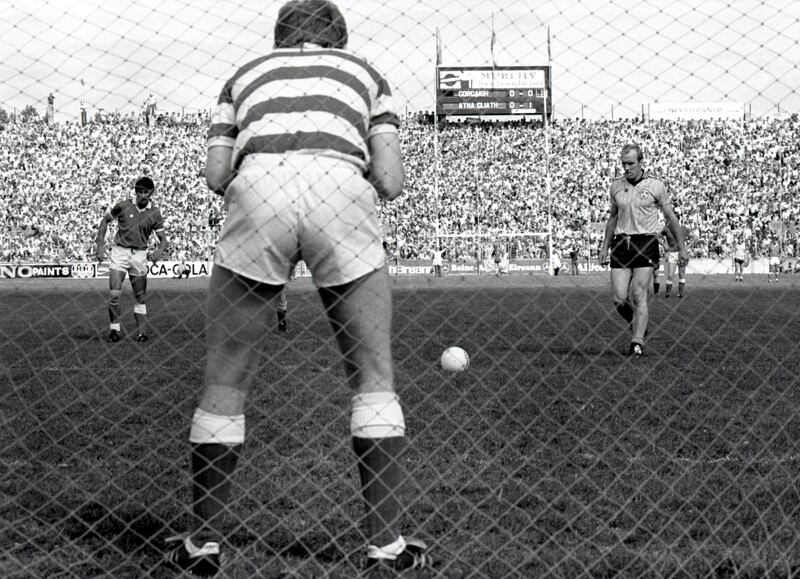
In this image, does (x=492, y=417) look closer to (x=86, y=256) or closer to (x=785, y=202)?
(x=86, y=256)

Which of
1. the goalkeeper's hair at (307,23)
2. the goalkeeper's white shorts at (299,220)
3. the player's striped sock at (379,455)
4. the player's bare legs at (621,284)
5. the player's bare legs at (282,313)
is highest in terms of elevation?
the goalkeeper's hair at (307,23)

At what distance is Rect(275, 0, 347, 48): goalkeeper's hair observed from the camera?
3393 mm

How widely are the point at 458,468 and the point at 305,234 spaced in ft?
7.18

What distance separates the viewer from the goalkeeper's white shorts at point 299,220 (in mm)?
3225

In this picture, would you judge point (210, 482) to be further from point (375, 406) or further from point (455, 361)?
point (455, 361)

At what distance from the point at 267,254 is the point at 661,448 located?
3.03m

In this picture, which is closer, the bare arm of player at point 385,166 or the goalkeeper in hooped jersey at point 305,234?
the goalkeeper in hooped jersey at point 305,234

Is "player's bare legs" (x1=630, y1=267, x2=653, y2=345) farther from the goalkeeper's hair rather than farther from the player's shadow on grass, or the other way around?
the goalkeeper's hair

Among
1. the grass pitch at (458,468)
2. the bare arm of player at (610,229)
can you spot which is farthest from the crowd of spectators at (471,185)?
the grass pitch at (458,468)

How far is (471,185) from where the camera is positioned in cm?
4391

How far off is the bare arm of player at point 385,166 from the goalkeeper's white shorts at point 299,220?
0.26ft

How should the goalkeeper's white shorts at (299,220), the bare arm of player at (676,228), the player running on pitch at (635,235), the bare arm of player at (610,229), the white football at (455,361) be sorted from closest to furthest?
the goalkeeper's white shorts at (299,220), the white football at (455,361), the bare arm of player at (676,228), the player running on pitch at (635,235), the bare arm of player at (610,229)

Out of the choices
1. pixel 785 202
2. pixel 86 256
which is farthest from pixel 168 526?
pixel 785 202

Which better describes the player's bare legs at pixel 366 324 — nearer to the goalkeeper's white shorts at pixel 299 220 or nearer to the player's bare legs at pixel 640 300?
the goalkeeper's white shorts at pixel 299 220
